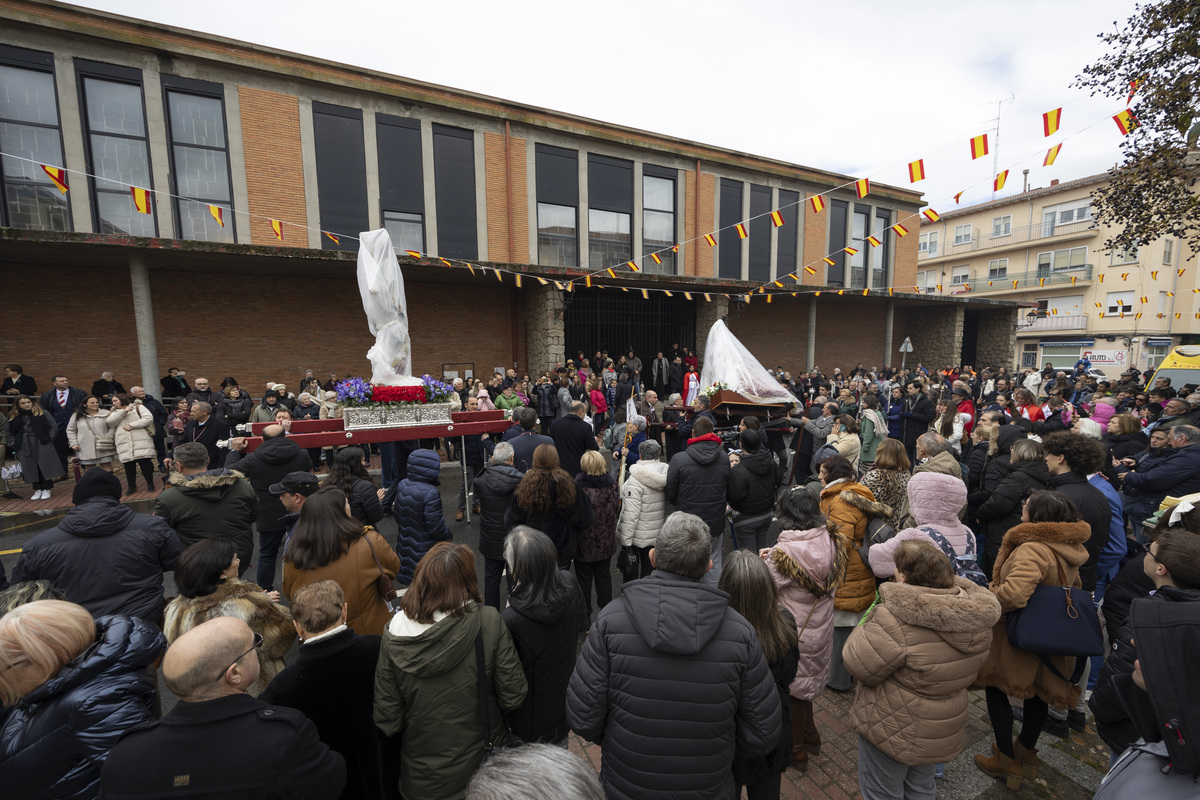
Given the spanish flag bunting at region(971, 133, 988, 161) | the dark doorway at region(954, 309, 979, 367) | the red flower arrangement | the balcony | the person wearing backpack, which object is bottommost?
the person wearing backpack

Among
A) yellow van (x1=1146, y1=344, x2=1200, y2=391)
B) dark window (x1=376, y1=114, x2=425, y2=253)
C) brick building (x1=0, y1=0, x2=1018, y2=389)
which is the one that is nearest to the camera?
brick building (x1=0, y1=0, x2=1018, y2=389)

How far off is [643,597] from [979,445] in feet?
17.4

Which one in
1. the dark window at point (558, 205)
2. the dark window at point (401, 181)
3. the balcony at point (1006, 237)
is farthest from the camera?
the balcony at point (1006, 237)

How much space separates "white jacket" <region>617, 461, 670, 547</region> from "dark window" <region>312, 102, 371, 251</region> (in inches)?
440

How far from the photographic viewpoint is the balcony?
31.4 m

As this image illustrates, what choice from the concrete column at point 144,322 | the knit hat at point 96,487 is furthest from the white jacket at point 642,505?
the concrete column at point 144,322

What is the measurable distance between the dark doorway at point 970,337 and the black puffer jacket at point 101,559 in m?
30.6

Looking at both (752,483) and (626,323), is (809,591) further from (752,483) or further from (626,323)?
(626,323)

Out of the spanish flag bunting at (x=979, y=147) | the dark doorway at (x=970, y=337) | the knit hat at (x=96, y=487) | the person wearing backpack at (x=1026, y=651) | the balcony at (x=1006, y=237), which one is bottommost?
the person wearing backpack at (x=1026, y=651)

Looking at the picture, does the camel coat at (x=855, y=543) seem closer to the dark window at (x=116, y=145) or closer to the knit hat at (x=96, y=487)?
the knit hat at (x=96, y=487)

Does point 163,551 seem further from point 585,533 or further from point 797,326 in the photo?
point 797,326

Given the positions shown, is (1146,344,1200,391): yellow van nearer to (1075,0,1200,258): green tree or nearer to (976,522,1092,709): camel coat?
(1075,0,1200,258): green tree

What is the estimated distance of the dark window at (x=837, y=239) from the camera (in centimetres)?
1998

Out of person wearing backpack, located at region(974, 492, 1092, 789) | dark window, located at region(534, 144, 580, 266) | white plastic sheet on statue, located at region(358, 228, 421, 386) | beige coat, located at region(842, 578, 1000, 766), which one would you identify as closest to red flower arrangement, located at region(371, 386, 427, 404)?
white plastic sheet on statue, located at region(358, 228, 421, 386)
